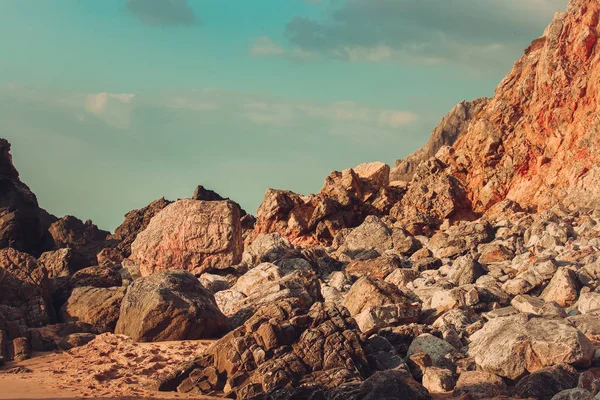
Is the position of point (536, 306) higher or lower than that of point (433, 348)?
higher

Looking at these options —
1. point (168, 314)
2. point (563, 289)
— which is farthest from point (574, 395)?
point (168, 314)

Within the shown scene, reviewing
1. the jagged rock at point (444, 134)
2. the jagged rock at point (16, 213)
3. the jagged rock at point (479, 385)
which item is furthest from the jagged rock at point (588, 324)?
the jagged rock at point (444, 134)

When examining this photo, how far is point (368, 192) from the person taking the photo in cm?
4238

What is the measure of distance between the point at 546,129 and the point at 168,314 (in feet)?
86.8

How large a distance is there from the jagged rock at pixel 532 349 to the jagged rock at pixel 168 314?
23.0ft

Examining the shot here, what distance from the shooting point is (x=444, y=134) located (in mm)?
70188

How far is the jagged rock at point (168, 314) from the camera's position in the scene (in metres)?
18.9

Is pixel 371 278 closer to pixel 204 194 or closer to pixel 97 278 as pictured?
pixel 97 278

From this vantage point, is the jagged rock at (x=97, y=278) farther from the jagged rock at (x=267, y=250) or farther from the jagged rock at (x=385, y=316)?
the jagged rock at (x=385, y=316)

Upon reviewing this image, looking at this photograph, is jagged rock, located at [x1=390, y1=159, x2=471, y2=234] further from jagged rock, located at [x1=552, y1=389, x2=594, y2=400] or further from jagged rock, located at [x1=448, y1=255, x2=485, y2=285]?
jagged rock, located at [x1=552, y1=389, x2=594, y2=400]

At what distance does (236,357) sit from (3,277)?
35.5 ft

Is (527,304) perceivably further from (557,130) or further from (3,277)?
(557,130)

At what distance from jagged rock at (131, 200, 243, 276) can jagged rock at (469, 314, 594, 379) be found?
13272 mm

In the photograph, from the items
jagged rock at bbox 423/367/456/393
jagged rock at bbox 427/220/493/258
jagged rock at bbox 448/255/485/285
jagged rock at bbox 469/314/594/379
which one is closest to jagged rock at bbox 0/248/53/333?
jagged rock at bbox 423/367/456/393
